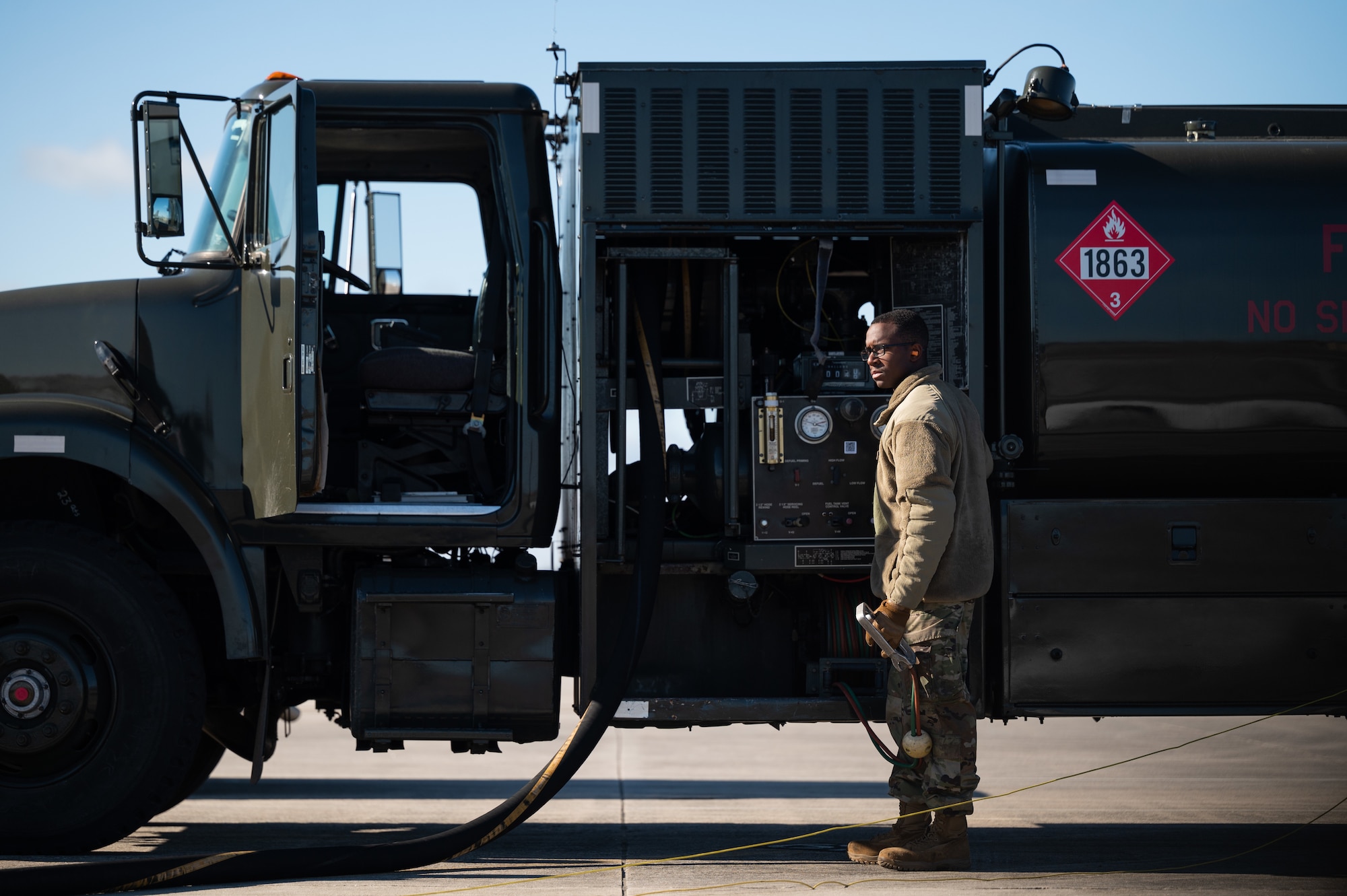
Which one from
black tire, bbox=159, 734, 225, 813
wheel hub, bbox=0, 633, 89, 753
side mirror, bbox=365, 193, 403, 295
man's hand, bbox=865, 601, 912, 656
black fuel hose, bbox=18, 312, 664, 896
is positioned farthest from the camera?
side mirror, bbox=365, 193, 403, 295

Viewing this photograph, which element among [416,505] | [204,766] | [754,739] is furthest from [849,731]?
[416,505]

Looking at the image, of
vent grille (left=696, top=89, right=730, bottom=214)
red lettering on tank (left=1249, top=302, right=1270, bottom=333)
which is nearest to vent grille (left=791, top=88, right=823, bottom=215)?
Result: vent grille (left=696, top=89, right=730, bottom=214)

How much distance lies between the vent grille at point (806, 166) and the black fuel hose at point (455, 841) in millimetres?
885

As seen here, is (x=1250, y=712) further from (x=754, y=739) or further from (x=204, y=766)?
(x=754, y=739)

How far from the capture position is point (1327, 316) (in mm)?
5094

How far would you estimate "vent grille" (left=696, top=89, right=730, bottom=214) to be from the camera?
16.5 ft

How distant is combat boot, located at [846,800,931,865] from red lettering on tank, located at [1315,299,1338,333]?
2588 mm

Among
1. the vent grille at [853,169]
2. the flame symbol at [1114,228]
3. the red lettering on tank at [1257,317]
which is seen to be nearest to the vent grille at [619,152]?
the vent grille at [853,169]

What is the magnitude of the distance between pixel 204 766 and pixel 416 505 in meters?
2.30

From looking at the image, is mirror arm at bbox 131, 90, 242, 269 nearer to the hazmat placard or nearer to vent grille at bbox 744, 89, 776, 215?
vent grille at bbox 744, 89, 776, 215

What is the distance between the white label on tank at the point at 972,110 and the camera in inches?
199

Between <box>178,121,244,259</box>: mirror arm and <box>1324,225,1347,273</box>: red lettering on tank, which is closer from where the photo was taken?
<box>178,121,244,259</box>: mirror arm

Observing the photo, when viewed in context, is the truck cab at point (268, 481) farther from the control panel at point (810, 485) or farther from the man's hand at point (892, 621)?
the man's hand at point (892, 621)

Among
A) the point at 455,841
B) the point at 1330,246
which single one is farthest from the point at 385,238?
the point at 1330,246
